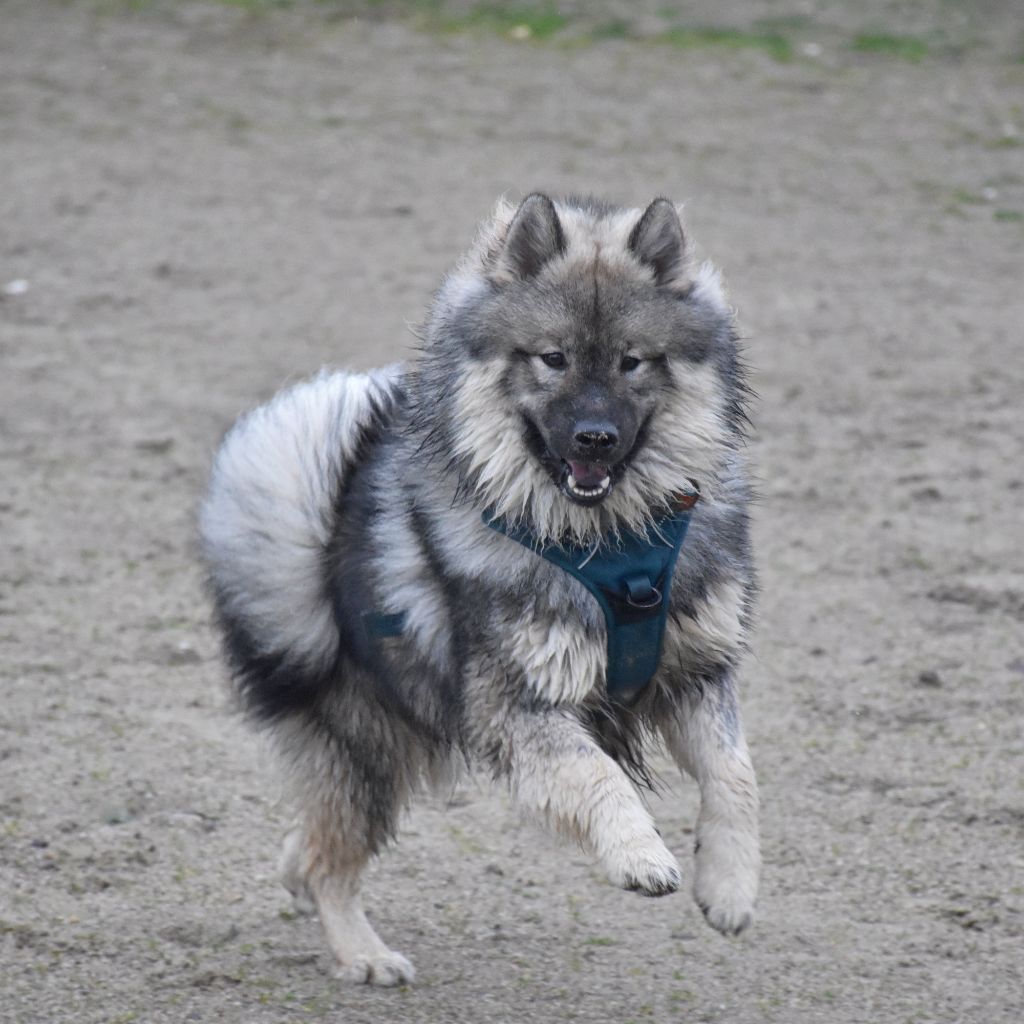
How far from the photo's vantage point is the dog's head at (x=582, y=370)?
336 cm

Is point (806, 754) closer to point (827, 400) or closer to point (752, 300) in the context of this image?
point (827, 400)

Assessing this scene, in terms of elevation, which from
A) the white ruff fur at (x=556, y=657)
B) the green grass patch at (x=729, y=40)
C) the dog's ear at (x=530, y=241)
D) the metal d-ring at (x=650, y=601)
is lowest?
the white ruff fur at (x=556, y=657)

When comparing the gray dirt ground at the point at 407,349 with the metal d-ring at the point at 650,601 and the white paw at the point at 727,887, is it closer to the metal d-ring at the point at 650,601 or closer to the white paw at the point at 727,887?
the white paw at the point at 727,887

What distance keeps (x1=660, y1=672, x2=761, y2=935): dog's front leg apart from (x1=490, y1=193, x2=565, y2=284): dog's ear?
1001mm

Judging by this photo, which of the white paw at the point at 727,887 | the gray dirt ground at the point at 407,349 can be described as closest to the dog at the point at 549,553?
the white paw at the point at 727,887

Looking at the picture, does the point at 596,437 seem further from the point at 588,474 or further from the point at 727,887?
the point at 727,887

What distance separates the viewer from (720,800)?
11.3ft

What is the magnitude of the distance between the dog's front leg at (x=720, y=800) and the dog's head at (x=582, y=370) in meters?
0.46

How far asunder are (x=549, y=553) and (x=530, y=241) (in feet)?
2.23

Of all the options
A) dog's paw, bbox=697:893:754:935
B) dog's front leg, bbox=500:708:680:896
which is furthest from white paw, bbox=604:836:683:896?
dog's paw, bbox=697:893:754:935

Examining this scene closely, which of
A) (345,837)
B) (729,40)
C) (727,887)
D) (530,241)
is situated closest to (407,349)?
(345,837)

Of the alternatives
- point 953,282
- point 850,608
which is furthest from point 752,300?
point 850,608

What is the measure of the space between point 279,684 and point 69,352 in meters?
4.67

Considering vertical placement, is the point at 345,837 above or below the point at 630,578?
below
